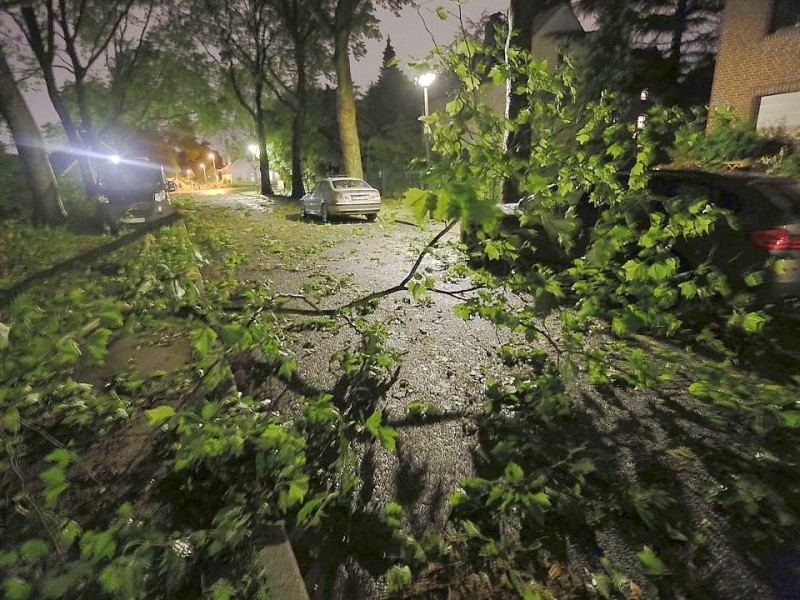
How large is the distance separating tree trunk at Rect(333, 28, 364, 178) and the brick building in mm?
14915

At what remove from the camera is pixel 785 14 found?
571 inches

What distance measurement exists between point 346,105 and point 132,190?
9805 millimetres

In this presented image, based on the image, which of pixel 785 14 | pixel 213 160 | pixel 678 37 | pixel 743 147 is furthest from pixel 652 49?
pixel 213 160

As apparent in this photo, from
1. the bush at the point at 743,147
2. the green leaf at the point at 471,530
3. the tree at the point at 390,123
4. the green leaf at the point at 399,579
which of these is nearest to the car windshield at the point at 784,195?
the green leaf at the point at 471,530

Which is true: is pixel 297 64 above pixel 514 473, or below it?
above

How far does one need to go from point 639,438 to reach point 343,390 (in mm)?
2391

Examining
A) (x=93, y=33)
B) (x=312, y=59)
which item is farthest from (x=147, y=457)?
(x=312, y=59)

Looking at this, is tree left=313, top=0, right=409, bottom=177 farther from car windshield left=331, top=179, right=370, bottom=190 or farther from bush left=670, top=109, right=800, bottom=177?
bush left=670, top=109, right=800, bottom=177

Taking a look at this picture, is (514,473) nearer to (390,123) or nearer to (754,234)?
(754,234)

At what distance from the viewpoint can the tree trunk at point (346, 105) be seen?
63.4 feet

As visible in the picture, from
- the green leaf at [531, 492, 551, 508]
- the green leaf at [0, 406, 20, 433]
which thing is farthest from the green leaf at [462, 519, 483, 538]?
the green leaf at [0, 406, 20, 433]

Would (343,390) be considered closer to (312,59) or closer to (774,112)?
(774,112)

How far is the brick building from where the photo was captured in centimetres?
1418

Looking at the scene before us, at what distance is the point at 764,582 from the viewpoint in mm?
1982
